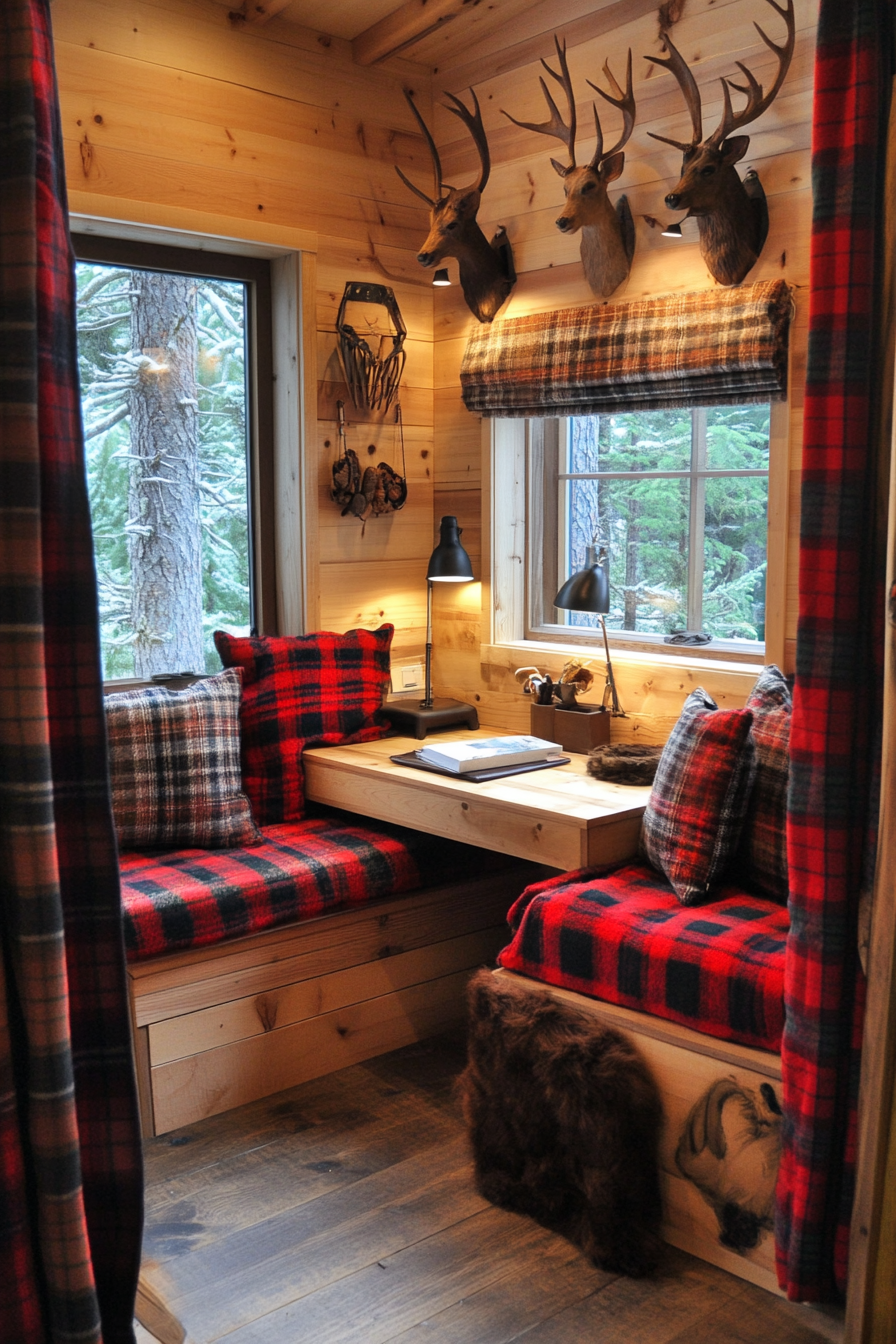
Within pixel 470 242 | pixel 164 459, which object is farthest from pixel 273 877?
pixel 470 242

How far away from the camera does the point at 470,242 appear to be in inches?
133

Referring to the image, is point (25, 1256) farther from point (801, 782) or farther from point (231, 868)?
point (231, 868)

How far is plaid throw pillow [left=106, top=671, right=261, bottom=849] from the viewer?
9.61 feet

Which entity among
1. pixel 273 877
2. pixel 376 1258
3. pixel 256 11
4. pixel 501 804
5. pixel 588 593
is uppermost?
pixel 256 11

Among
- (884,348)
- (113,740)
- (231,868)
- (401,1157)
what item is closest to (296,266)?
(113,740)

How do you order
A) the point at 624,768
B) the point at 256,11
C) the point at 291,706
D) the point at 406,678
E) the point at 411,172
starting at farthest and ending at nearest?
the point at 406,678 < the point at 411,172 < the point at 291,706 < the point at 256,11 < the point at 624,768

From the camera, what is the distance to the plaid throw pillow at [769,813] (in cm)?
244

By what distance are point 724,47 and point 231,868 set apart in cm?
236

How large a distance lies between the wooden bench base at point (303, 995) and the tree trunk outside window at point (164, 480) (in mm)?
1007

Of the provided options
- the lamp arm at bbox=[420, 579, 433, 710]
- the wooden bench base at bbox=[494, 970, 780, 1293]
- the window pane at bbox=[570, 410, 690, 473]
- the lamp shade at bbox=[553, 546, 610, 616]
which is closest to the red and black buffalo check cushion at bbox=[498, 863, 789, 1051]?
the wooden bench base at bbox=[494, 970, 780, 1293]

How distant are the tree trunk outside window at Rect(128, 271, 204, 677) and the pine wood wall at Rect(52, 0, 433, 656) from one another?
312 millimetres

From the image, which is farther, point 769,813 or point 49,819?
point 769,813

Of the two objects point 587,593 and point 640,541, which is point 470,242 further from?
point 587,593

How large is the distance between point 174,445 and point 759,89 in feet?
5.97
